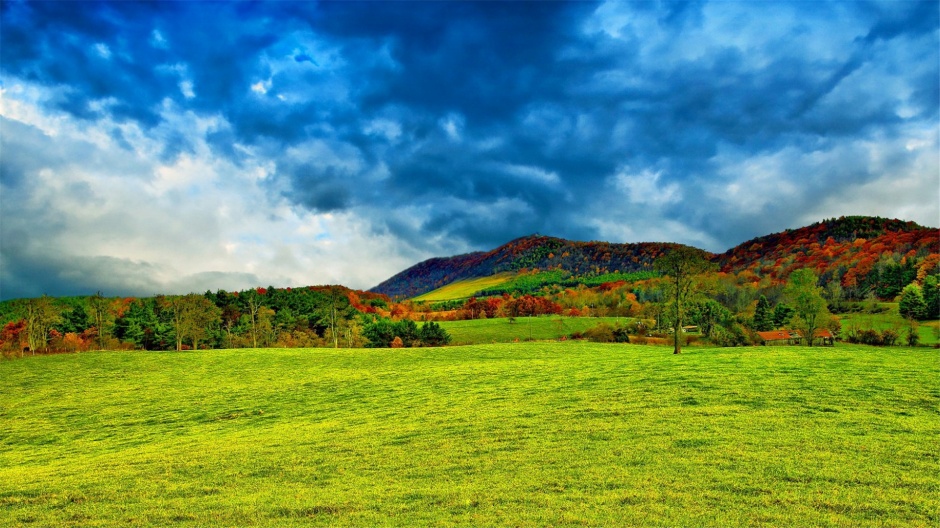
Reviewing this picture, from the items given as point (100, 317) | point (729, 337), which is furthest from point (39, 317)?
point (729, 337)

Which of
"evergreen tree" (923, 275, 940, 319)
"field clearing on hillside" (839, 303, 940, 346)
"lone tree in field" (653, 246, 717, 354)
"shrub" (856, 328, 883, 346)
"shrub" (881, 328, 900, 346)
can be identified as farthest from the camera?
"evergreen tree" (923, 275, 940, 319)

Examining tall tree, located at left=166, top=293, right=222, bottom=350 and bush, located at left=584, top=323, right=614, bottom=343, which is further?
bush, located at left=584, top=323, right=614, bottom=343

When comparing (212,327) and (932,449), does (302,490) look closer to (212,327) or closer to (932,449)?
(932,449)

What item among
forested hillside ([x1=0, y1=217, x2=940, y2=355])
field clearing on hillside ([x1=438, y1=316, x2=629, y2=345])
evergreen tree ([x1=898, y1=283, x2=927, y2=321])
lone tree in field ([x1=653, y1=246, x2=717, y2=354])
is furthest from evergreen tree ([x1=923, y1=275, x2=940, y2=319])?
lone tree in field ([x1=653, y1=246, x2=717, y2=354])

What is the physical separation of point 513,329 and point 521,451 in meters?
110

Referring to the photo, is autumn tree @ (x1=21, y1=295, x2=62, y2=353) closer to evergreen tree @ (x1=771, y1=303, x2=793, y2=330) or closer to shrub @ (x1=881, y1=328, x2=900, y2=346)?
shrub @ (x1=881, y1=328, x2=900, y2=346)

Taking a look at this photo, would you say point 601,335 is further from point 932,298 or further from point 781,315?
point 932,298

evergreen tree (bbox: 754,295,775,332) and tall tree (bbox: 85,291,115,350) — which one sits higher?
tall tree (bbox: 85,291,115,350)

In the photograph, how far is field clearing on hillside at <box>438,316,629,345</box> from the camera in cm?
11450

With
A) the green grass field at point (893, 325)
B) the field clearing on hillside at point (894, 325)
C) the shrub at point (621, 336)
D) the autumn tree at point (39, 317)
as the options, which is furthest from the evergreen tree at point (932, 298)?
the autumn tree at point (39, 317)

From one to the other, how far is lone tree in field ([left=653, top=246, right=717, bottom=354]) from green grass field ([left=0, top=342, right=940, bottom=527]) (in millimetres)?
15515

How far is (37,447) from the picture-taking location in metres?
28.4

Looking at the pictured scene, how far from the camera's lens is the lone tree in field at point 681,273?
54.1m

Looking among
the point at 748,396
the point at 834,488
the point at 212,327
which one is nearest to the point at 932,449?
the point at 834,488
